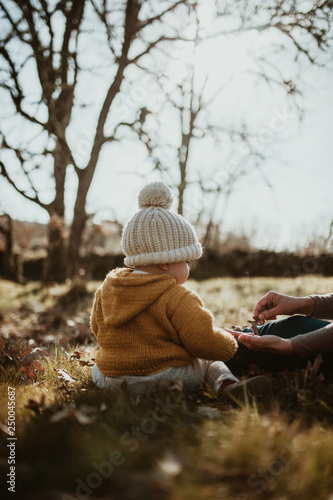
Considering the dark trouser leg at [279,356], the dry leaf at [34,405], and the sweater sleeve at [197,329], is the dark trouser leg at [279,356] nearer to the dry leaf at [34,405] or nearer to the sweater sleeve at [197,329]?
the sweater sleeve at [197,329]

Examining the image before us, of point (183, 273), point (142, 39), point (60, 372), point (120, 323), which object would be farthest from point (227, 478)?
point (142, 39)

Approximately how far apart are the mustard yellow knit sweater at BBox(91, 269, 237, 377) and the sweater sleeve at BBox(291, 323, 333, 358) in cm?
42

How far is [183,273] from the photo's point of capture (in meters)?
2.35

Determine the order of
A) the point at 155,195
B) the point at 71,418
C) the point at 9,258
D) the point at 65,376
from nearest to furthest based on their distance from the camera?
the point at 71,418 < the point at 155,195 < the point at 65,376 < the point at 9,258

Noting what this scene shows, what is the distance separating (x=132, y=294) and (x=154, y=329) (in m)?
0.25

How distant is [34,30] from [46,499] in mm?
10664

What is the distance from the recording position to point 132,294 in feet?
6.97

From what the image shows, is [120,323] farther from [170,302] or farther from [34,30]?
[34,30]

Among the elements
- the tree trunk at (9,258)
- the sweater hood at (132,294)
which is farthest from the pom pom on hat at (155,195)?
the tree trunk at (9,258)

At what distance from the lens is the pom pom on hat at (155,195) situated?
236 cm

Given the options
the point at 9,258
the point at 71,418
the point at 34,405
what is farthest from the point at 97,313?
the point at 9,258

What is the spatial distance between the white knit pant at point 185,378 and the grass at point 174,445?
11 cm

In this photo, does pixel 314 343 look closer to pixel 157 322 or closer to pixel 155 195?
pixel 157 322

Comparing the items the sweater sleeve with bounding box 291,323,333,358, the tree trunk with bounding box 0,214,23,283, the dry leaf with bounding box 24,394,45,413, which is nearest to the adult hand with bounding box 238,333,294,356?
the sweater sleeve with bounding box 291,323,333,358
